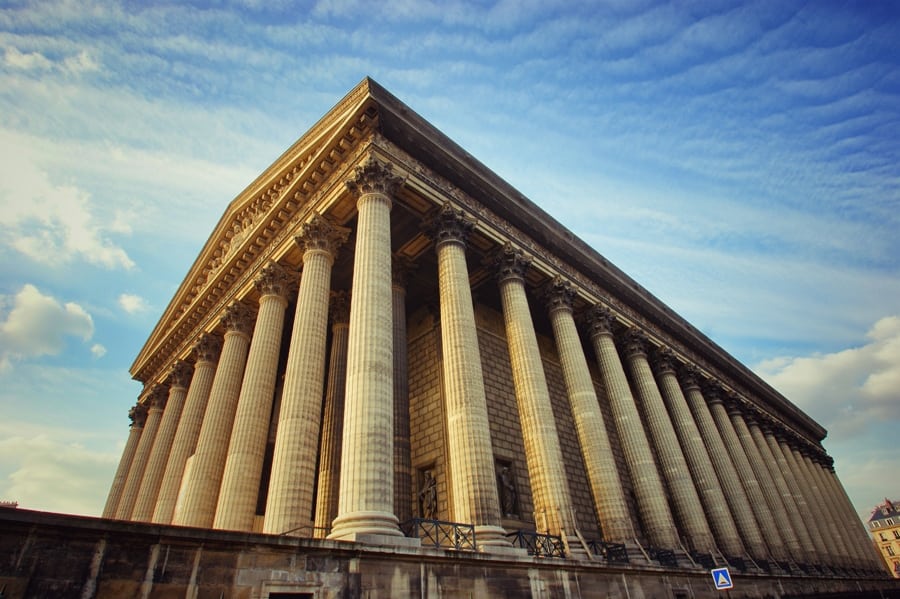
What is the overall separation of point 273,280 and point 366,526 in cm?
1107

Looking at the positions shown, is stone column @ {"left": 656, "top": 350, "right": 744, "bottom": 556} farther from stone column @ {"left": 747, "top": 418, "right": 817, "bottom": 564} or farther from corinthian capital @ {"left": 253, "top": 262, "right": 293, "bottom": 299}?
corinthian capital @ {"left": 253, "top": 262, "right": 293, "bottom": 299}

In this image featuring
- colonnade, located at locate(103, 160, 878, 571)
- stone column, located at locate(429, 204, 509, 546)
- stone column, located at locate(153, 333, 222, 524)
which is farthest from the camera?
stone column, located at locate(153, 333, 222, 524)

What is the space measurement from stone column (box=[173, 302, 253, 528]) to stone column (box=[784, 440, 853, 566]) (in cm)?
3303

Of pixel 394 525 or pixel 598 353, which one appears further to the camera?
pixel 598 353

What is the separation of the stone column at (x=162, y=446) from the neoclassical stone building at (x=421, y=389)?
89 millimetres

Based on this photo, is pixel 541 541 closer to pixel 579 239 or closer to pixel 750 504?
pixel 579 239

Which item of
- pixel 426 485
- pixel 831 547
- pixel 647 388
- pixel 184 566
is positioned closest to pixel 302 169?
pixel 426 485

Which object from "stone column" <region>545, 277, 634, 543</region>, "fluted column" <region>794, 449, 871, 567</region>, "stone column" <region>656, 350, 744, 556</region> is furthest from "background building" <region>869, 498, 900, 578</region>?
"stone column" <region>545, 277, 634, 543</region>

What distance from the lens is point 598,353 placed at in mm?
21875

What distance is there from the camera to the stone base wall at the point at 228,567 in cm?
560

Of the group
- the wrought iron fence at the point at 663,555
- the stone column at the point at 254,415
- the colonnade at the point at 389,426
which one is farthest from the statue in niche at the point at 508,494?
the stone column at the point at 254,415

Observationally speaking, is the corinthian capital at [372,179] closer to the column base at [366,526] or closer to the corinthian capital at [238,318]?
the corinthian capital at [238,318]

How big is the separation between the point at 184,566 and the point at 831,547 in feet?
130

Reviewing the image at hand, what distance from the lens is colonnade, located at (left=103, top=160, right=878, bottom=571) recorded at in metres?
11.6
